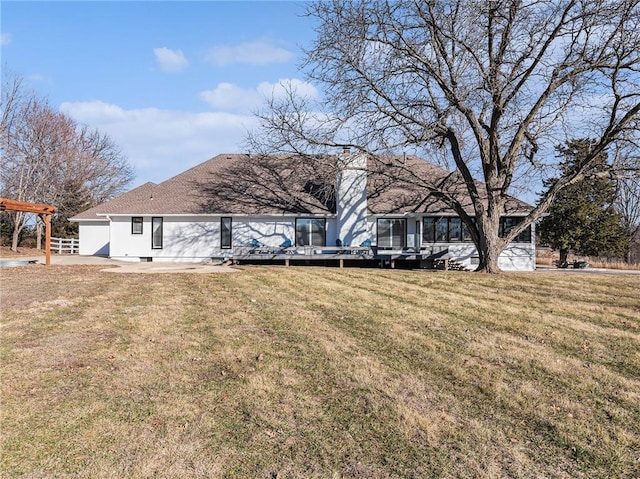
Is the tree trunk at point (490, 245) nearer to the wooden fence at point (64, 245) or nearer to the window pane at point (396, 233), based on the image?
the window pane at point (396, 233)

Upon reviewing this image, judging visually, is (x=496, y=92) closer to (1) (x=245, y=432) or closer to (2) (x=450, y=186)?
(2) (x=450, y=186)

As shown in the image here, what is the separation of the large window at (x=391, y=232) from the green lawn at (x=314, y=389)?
541 inches

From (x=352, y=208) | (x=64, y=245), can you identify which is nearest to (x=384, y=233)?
(x=352, y=208)

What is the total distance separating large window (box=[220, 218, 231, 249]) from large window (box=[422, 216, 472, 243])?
1028cm

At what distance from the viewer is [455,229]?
23.5 m

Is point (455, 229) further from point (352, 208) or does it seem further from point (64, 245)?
point (64, 245)

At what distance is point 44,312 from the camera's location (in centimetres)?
823

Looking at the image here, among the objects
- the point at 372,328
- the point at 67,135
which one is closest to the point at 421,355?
the point at 372,328

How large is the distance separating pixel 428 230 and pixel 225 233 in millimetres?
10754

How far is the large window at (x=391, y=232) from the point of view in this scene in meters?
23.4

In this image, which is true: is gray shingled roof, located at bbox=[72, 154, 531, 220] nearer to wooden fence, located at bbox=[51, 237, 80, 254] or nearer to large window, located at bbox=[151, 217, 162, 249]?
large window, located at bbox=[151, 217, 162, 249]

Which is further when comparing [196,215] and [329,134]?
[196,215]

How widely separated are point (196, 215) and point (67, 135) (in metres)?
24.4

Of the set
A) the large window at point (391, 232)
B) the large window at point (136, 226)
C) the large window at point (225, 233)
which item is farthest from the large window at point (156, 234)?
the large window at point (391, 232)
